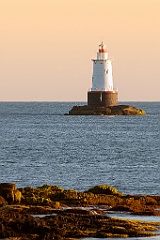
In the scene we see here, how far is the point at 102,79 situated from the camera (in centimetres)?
13800

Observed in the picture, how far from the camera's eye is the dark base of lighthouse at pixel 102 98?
144875 millimetres

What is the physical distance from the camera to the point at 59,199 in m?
31.6

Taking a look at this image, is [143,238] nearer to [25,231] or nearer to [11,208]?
[25,231]

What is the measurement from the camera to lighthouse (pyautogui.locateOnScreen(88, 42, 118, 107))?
447 feet

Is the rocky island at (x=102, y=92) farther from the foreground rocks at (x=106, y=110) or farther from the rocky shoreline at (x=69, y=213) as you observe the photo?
the rocky shoreline at (x=69, y=213)

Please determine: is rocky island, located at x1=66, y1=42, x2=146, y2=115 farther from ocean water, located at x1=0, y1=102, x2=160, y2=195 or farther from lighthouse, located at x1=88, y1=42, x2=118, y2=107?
ocean water, located at x1=0, y1=102, x2=160, y2=195

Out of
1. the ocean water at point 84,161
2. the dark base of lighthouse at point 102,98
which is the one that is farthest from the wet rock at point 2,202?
the dark base of lighthouse at point 102,98

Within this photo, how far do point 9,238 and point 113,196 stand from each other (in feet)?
32.4

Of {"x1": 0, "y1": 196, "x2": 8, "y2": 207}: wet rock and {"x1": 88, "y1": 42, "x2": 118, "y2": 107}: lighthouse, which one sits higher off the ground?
{"x1": 88, "y1": 42, "x2": 118, "y2": 107}: lighthouse

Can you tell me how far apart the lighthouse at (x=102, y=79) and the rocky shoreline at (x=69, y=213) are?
10320 cm

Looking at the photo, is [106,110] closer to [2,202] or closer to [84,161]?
Answer: [84,161]

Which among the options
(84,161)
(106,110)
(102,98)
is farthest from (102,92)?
(84,161)

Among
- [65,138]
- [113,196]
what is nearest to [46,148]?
[65,138]

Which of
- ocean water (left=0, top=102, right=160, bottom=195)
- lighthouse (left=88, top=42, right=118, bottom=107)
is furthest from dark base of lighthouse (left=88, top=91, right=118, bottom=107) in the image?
ocean water (left=0, top=102, right=160, bottom=195)
